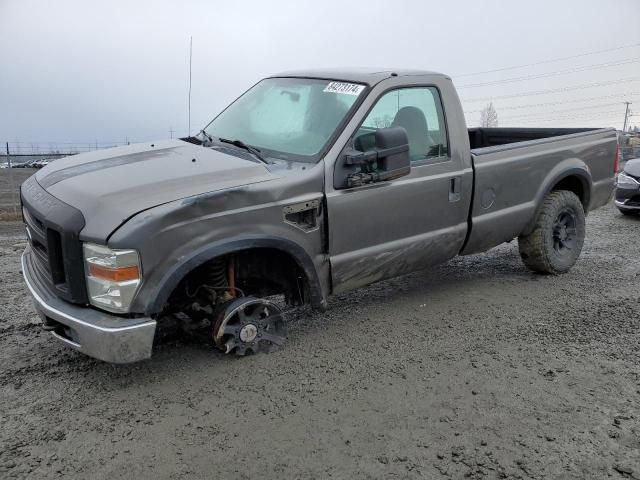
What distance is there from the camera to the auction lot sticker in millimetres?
4352

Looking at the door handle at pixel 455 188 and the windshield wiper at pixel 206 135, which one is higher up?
the windshield wiper at pixel 206 135

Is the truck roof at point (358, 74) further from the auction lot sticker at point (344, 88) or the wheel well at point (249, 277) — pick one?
the wheel well at point (249, 277)

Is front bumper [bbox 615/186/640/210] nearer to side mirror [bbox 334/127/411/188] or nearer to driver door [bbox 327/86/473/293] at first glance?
driver door [bbox 327/86/473/293]

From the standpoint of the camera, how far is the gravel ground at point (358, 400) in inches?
113

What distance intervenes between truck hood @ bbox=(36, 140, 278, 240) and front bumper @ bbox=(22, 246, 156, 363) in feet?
1.53

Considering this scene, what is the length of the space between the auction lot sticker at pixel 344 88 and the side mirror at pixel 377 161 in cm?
50

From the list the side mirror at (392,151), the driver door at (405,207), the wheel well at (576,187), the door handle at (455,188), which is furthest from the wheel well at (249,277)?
the wheel well at (576,187)

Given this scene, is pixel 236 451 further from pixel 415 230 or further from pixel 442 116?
pixel 442 116

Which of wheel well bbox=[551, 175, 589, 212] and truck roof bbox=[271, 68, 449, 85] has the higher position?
truck roof bbox=[271, 68, 449, 85]

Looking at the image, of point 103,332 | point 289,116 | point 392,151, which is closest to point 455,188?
point 392,151

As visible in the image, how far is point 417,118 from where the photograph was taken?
467cm

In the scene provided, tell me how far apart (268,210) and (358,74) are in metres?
1.53

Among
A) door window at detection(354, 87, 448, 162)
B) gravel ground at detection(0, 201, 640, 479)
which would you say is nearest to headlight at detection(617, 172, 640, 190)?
gravel ground at detection(0, 201, 640, 479)

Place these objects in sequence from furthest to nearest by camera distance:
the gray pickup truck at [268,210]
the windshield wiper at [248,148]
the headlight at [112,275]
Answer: the windshield wiper at [248,148] < the gray pickup truck at [268,210] < the headlight at [112,275]
